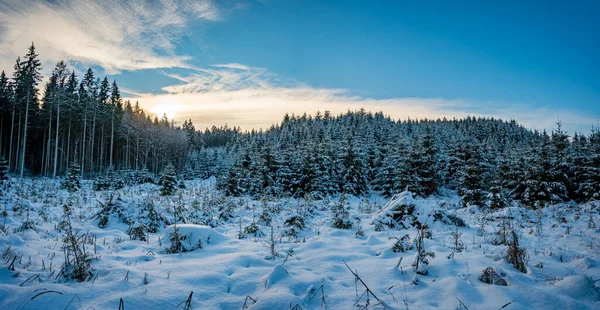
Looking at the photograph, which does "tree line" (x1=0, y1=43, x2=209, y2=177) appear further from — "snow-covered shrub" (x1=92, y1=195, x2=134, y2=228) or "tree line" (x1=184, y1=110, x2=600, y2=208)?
"snow-covered shrub" (x1=92, y1=195, x2=134, y2=228)

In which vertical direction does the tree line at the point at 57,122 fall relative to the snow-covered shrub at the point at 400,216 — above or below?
above

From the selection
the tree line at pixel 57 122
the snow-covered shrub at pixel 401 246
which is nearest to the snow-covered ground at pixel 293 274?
the snow-covered shrub at pixel 401 246

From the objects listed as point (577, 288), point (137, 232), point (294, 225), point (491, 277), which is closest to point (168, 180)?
point (137, 232)

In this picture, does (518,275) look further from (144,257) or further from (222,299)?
(144,257)

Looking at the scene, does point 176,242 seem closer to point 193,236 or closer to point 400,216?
point 193,236

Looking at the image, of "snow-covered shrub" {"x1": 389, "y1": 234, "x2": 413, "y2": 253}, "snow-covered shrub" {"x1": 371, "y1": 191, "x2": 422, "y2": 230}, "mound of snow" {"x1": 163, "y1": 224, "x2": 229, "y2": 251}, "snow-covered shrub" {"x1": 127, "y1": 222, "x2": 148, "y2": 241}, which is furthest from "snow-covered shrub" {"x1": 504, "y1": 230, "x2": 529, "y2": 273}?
"snow-covered shrub" {"x1": 127, "y1": 222, "x2": 148, "y2": 241}

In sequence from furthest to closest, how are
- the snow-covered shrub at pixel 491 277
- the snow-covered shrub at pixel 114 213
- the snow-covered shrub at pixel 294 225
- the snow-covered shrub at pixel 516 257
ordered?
the snow-covered shrub at pixel 114 213 < the snow-covered shrub at pixel 294 225 < the snow-covered shrub at pixel 516 257 < the snow-covered shrub at pixel 491 277

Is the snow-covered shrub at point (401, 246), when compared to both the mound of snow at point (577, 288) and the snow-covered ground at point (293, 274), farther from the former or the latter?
the mound of snow at point (577, 288)

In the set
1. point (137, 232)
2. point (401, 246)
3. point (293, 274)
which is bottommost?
point (137, 232)

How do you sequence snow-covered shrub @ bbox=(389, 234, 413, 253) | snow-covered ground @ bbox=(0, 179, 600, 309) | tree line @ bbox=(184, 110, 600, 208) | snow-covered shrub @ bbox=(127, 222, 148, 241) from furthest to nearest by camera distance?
tree line @ bbox=(184, 110, 600, 208)
snow-covered shrub @ bbox=(127, 222, 148, 241)
snow-covered shrub @ bbox=(389, 234, 413, 253)
snow-covered ground @ bbox=(0, 179, 600, 309)

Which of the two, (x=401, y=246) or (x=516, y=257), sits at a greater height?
(x=516, y=257)

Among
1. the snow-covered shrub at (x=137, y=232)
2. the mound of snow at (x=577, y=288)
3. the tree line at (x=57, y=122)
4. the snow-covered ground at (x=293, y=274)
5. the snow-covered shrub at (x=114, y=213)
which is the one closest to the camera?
the snow-covered ground at (x=293, y=274)

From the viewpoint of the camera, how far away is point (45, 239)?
18.0ft

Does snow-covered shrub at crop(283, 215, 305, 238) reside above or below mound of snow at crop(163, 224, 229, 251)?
below
